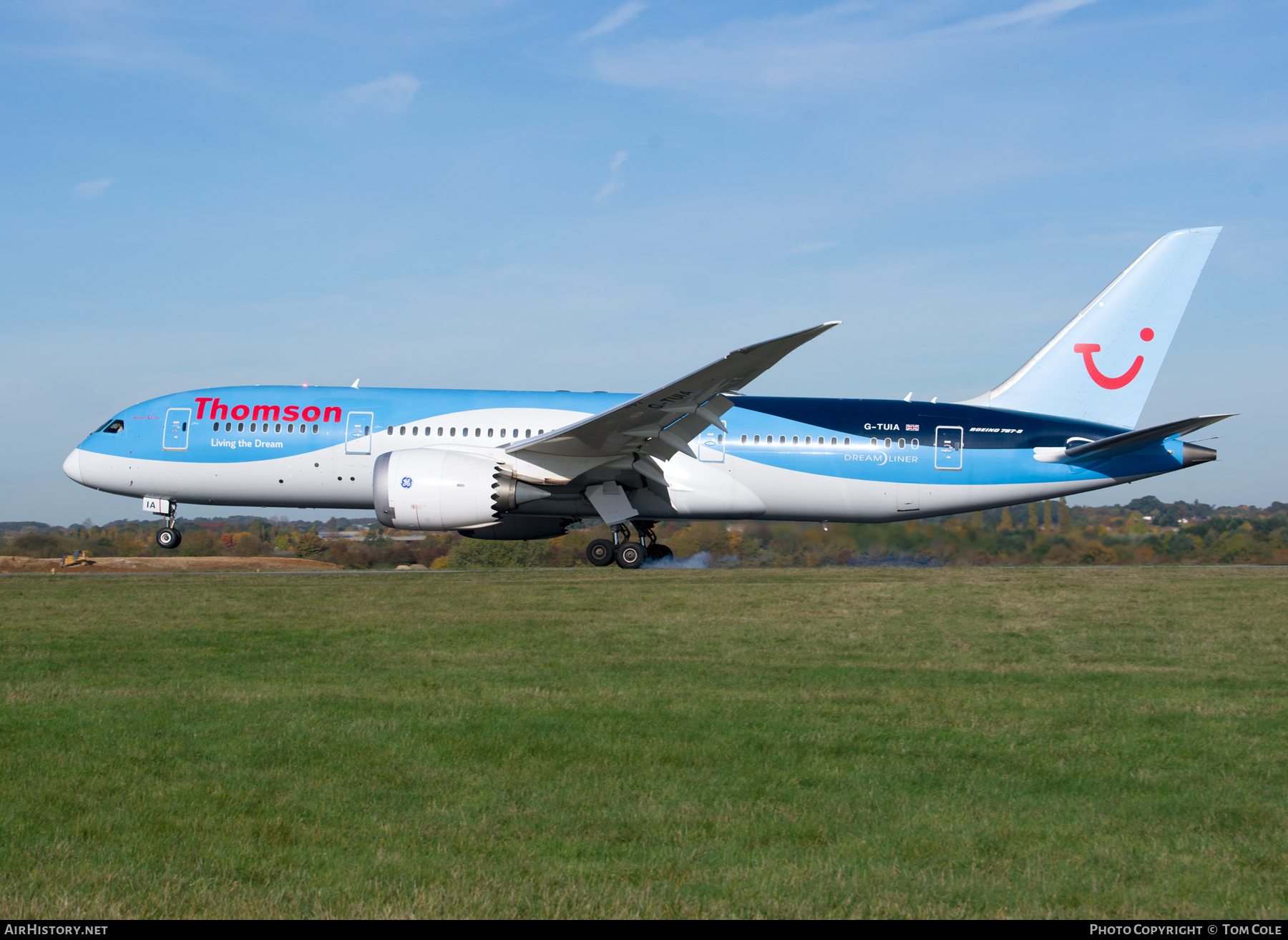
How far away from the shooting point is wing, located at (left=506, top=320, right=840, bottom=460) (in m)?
18.0

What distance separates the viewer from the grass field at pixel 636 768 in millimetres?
4473

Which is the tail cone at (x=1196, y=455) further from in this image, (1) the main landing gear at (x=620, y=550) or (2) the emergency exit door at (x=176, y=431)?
(2) the emergency exit door at (x=176, y=431)

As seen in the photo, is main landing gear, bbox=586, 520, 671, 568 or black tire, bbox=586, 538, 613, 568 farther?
black tire, bbox=586, 538, 613, 568

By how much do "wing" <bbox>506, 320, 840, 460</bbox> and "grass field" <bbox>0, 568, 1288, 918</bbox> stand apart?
6236 mm

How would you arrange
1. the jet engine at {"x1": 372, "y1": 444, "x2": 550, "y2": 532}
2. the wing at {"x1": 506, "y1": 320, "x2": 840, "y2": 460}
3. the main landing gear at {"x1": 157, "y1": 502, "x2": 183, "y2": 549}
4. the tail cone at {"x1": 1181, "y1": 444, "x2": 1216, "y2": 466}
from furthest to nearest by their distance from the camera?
the main landing gear at {"x1": 157, "y1": 502, "x2": 183, "y2": 549} → the tail cone at {"x1": 1181, "y1": 444, "x2": 1216, "y2": 466} → the jet engine at {"x1": 372, "y1": 444, "x2": 550, "y2": 532} → the wing at {"x1": 506, "y1": 320, "x2": 840, "y2": 460}

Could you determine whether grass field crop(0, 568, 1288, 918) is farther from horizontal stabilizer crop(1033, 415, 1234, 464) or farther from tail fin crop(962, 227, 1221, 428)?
tail fin crop(962, 227, 1221, 428)

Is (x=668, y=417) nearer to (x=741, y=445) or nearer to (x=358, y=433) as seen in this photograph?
(x=741, y=445)

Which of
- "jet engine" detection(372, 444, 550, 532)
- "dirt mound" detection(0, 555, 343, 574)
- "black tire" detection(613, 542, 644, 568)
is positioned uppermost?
"jet engine" detection(372, 444, 550, 532)

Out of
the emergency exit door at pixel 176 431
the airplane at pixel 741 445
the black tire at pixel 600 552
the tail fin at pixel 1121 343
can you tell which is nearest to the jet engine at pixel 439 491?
the airplane at pixel 741 445

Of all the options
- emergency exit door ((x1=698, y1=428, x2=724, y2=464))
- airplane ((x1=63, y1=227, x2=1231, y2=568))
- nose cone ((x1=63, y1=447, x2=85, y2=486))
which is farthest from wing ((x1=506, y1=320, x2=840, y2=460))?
nose cone ((x1=63, y1=447, x2=85, y2=486))

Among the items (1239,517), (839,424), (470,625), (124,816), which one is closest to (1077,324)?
(839,424)

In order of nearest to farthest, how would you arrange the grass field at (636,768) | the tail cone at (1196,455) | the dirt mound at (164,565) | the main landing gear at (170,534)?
the grass field at (636,768)
the tail cone at (1196,455)
the main landing gear at (170,534)
the dirt mound at (164,565)

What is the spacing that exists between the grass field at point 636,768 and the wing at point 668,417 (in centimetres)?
624

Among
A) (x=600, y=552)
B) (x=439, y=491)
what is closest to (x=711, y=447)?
(x=600, y=552)
